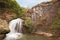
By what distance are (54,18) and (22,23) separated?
3061mm

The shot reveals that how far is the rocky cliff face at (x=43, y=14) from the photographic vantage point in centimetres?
1741

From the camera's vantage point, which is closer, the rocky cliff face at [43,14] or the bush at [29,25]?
the bush at [29,25]

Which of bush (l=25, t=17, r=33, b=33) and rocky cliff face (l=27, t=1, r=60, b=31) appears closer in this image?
bush (l=25, t=17, r=33, b=33)

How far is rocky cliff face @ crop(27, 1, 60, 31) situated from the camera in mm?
17406

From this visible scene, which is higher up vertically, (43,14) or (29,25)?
(43,14)

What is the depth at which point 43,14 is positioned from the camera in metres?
18.3

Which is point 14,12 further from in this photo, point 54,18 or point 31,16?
point 54,18

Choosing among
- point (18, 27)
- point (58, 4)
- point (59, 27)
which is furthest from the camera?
point (58, 4)

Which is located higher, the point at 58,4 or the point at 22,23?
the point at 58,4

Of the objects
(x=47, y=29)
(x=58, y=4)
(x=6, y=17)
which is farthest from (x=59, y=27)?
(x=6, y=17)

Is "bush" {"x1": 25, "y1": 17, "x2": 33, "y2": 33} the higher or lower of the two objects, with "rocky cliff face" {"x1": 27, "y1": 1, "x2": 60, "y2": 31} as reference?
lower

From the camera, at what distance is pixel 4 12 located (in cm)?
1758

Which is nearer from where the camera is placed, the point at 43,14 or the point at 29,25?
the point at 29,25

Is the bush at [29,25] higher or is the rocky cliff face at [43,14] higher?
the rocky cliff face at [43,14]
